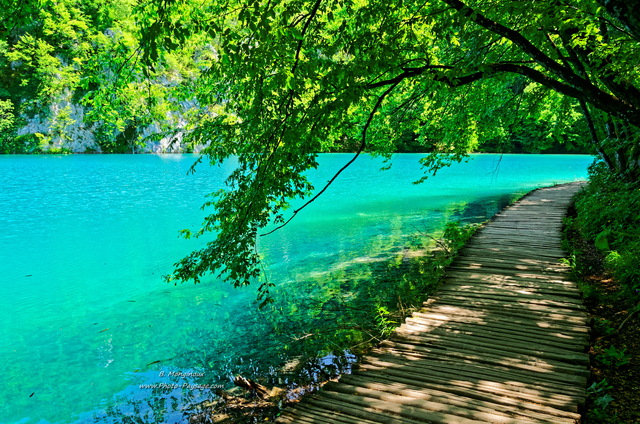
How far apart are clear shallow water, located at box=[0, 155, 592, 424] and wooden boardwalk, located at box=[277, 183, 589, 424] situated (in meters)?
2.47

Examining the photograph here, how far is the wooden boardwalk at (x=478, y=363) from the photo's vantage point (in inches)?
142

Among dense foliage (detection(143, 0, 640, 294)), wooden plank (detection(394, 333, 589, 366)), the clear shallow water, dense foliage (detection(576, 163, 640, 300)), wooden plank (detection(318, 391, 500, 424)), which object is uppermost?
dense foliage (detection(143, 0, 640, 294))

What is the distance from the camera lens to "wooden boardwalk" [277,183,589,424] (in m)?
3.61

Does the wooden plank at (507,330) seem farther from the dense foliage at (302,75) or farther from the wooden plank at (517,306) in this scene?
the dense foliage at (302,75)

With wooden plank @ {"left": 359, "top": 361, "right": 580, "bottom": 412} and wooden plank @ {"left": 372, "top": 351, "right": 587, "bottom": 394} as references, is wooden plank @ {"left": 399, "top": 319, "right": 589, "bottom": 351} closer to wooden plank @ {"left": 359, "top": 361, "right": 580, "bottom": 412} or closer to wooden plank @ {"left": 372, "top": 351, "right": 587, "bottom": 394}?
wooden plank @ {"left": 372, "top": 351, "right": 587, "bottom": 394}

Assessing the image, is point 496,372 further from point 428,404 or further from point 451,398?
point 428,404

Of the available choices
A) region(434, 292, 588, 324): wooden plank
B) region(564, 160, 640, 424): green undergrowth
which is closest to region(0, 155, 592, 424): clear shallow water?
region(434, 292, 588, 324): wooden plank

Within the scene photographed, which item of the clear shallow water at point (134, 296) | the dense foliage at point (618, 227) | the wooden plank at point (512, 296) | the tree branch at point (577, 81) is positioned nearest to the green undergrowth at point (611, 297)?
the dense foliage at point (618, 227)

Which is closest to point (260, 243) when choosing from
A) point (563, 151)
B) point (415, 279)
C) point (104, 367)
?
point (415, 279)

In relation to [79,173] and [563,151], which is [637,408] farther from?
[563,151]

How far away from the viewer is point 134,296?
399 inches

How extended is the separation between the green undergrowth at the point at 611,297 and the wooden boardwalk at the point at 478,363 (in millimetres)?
262

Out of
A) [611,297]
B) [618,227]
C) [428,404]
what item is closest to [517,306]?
[611,297]

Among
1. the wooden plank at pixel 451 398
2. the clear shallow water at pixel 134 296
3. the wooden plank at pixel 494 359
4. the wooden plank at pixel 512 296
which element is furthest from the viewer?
the clear shallow water at pixel 134 296
